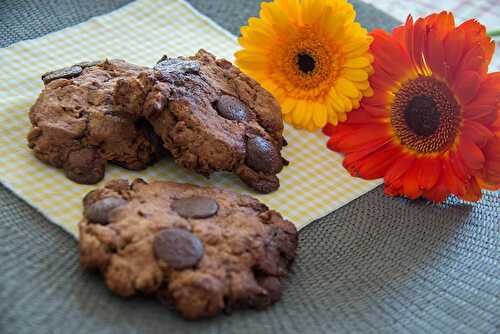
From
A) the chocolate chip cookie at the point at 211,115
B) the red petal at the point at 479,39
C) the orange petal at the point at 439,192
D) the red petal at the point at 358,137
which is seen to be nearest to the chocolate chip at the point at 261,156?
the chocolate chip cookie at the point at 211,115

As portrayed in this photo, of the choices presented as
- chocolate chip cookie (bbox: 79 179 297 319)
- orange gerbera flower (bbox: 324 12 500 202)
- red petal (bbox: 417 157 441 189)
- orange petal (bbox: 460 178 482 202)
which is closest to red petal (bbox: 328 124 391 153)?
orange gerbera flower (bbox: 324 12 500 202)

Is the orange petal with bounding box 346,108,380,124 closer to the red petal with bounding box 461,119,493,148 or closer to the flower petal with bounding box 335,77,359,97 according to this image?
the flower petal with bounding box 335,77,359,97

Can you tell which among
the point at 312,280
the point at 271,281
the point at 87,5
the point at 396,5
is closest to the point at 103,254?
the point at 271,281

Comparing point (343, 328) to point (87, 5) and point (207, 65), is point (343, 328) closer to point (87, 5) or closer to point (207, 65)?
point (207, 65)

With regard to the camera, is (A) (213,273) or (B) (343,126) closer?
(A) (213,273)

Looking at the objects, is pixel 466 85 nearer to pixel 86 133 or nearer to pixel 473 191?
pixel 473 191

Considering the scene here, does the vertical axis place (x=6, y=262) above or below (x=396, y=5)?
below

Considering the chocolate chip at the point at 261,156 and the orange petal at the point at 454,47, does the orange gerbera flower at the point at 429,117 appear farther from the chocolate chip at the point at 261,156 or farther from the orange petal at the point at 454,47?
the chocolate chip at the point at 261,156
